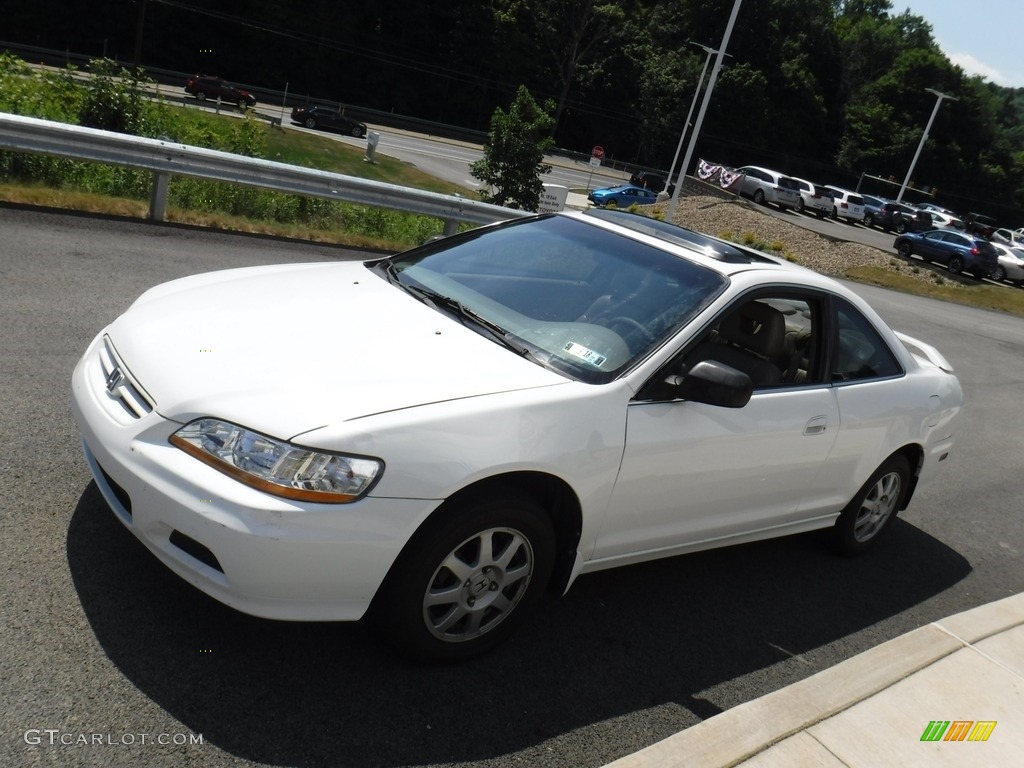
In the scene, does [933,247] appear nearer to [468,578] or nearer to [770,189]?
[770,189]

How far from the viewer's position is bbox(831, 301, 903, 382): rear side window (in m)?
4.90

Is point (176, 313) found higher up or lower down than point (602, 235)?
lower down

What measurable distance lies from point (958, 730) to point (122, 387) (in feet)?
11.7

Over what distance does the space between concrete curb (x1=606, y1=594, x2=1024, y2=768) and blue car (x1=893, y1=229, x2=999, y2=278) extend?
113 feet

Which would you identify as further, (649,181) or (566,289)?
(649,181)

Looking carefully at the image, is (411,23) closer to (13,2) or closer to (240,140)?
(13,2)

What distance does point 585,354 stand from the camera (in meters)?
3.88

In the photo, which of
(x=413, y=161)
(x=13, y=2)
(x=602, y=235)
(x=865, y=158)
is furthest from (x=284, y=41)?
(x=602, y=235)

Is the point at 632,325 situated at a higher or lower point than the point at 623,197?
higher

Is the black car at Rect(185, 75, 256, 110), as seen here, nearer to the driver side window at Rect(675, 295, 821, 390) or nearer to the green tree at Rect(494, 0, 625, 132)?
the green tree at Rect(494, 0, 625, 132)

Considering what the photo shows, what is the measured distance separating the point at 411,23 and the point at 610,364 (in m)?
78.3

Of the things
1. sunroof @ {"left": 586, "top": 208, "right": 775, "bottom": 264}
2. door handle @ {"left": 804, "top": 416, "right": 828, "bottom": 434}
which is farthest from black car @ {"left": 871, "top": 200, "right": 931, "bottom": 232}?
door handle @ {"left": 804, "top": 416, "right": 828, "bottom": 434}

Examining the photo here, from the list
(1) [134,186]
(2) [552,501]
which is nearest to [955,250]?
(1) [134,186]

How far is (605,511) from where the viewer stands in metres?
3.74
